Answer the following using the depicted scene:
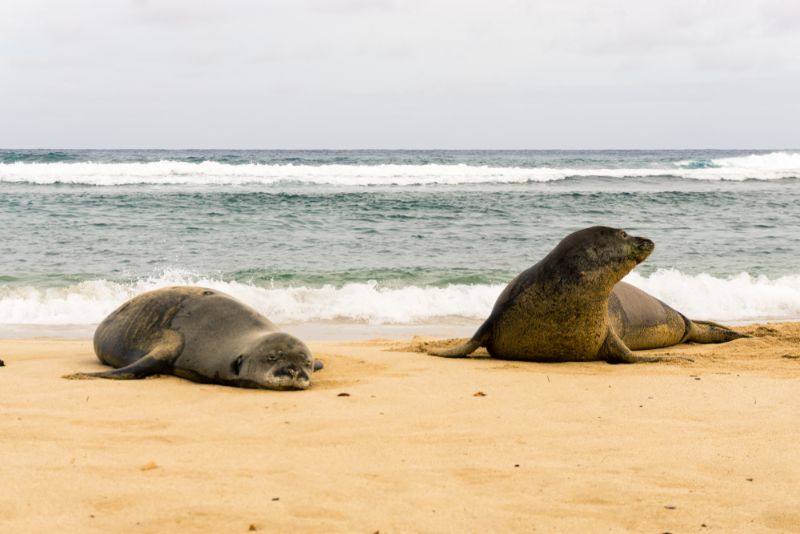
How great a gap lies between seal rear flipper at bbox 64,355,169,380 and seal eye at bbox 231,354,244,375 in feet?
1.88

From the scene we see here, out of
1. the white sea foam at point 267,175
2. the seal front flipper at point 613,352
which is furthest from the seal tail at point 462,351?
the white sea foam at point 267,175

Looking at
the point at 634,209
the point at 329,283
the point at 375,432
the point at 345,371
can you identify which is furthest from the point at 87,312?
the point at 634,209

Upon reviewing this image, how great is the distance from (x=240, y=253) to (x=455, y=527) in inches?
509

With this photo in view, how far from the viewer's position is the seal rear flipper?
6262 millimetres

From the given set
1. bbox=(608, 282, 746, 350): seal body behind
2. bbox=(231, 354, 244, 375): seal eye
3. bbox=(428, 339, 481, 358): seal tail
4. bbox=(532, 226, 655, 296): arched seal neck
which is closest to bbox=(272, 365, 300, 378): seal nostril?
bbox=(231, 354, 244, 375): seal eye

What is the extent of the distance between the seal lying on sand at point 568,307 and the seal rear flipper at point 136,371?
7.59ft

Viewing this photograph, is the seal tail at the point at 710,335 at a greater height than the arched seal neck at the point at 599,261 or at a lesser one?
lesser


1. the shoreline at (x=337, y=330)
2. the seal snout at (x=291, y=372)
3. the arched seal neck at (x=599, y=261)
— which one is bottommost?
the shoreline at (x=337, y=330)

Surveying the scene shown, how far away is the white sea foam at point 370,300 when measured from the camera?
34.9 feet

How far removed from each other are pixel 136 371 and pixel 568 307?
10.9 feet

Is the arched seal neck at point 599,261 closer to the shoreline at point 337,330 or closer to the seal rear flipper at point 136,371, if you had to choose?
the shoreline at point 337,330

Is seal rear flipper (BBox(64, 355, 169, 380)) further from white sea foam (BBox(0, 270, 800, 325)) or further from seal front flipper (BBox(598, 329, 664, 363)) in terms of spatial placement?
white sea foam (BBox(0, 270, 800, 325))

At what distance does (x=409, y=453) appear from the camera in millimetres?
4168

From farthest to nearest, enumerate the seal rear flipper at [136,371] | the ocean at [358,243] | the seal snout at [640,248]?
the ocean at [358,243]
the seal snout at [640,248]
the seal rear flipper at [136,371]
